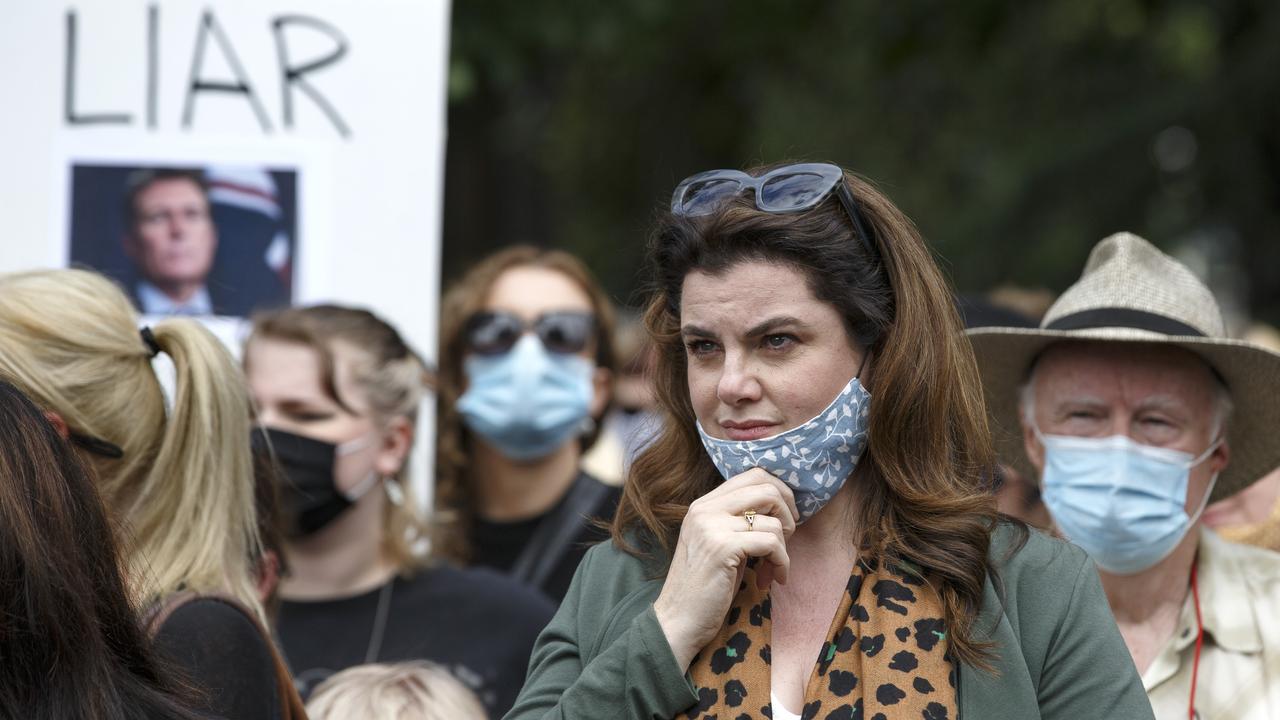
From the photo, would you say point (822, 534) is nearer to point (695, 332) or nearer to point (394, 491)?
point (695, 332)

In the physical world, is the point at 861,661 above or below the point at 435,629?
above

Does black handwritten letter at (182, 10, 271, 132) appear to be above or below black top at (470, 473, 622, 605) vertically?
above

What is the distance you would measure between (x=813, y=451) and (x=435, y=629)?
175 centimetres

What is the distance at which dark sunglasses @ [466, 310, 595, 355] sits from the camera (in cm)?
511

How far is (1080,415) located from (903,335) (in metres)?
1.01

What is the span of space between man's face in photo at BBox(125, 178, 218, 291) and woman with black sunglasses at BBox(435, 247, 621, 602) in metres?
0.94

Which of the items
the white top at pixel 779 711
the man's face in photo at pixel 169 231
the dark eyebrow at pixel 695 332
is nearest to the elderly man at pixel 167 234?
the man's face in photo at pixel 169 231

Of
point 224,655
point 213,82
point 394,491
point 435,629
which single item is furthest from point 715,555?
point 213,82

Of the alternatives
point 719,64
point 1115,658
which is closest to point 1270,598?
point 1115,658

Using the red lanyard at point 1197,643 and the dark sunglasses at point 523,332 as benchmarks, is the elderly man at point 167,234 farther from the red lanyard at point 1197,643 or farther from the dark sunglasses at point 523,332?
the red lanyard at point 1197,643

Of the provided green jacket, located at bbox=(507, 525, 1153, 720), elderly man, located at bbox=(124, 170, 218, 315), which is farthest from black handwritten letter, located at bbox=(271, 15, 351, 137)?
green jacket, located at bbox=(507, 525, 1153, 720)

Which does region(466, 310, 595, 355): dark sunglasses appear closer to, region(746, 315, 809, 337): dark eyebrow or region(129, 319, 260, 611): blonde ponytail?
region(129, 319, 260, 611): blonde ponytail

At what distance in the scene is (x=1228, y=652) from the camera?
3.39 metres

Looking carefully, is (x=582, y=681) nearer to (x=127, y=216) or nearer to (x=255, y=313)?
(x=255, y=313)
